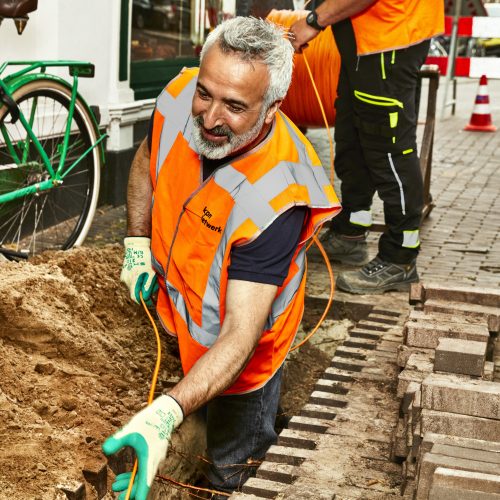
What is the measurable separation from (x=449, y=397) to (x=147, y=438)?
110 centimetres

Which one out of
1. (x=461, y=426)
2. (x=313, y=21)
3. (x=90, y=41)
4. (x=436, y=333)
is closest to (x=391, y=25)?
(x=313, y=21)

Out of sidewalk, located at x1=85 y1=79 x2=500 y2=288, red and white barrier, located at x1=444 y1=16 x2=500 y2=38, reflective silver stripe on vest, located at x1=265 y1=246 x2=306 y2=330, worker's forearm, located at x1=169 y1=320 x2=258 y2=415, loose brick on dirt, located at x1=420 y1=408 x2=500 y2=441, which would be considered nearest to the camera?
worker's forearm, located at x1=169 y1=320 x2=258 y2=415

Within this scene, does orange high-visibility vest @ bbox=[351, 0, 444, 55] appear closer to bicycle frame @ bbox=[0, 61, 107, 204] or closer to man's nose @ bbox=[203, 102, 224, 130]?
bicycle frame @ bbox=[0, 61, 107, 204]

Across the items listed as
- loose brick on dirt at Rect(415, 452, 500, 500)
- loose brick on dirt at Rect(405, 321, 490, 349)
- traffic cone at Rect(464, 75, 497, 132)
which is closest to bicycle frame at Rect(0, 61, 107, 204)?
loose brick on dirt at Rect(405, 321, 490, 349)

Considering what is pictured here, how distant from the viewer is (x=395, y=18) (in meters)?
5.39

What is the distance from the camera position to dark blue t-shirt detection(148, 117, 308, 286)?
3.29 metres

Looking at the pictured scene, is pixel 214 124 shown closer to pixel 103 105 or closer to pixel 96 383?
pixel 96 383

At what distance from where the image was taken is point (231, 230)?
11.1 ft

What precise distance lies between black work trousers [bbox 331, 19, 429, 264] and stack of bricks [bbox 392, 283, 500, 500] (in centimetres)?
122

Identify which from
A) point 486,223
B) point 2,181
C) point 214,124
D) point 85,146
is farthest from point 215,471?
point 486,223

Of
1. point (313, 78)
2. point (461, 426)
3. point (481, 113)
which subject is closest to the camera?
point (461, 426)

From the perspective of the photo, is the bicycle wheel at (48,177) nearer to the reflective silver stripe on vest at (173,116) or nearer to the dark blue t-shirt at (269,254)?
the reflective silver stripe on vest at (173,116)

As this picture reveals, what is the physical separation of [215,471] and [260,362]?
54cm

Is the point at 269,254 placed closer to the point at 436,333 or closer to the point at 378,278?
the point at 436,333
